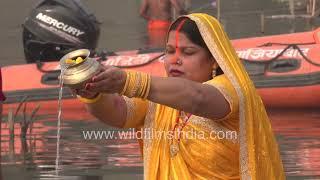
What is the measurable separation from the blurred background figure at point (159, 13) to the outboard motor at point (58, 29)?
6.67 meters

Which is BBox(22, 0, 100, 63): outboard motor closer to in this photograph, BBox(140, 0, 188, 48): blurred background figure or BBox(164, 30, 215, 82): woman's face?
BBox(140, 0, 188, 48): blurred background figure

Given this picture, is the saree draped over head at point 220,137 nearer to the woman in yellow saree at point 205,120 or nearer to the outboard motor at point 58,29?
the woman in yellow saree at point 205,120

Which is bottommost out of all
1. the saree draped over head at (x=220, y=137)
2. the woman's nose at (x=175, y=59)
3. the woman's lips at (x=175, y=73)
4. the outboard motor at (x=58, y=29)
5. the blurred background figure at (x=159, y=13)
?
the blurred background figure at (x=159, y=13)

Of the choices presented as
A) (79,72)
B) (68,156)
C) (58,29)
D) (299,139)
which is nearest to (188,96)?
(79,72)

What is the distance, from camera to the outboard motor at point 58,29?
10273mm

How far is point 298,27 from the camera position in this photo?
724 inches

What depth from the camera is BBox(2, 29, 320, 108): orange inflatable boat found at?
31.6 ft

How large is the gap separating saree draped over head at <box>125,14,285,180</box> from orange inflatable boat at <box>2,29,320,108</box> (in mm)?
6284

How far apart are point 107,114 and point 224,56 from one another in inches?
19.0

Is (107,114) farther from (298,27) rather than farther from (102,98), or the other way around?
(298,27)

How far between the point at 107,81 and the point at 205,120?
0.56 meters

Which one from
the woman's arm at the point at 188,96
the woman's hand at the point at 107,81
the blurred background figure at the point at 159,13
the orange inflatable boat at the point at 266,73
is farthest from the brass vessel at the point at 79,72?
the blurred background figure at the point at 159,13

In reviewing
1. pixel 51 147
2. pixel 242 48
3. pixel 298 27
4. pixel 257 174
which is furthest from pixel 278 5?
pixel 257 174

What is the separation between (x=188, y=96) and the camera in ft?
9.80
